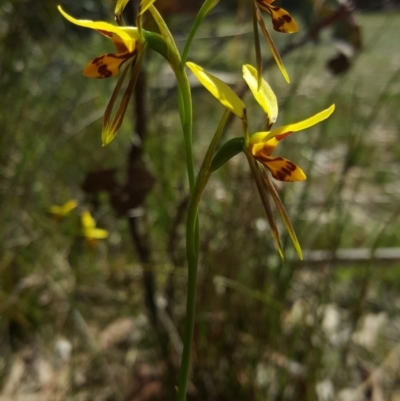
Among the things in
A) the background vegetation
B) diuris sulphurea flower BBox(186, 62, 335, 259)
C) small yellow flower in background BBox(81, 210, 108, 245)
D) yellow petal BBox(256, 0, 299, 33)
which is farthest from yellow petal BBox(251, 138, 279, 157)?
small yellow flower in background BBox(81, 210, 108, 245)

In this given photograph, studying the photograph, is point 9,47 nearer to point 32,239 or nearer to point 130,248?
point 32,239

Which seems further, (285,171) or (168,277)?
(168,277)

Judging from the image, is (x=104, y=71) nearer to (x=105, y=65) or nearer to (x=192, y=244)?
(x=105, y=65)

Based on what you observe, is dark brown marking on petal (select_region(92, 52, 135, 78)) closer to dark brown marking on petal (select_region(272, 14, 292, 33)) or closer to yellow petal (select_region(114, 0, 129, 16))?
yellow petal (select_region(114, 0, 129, 16))

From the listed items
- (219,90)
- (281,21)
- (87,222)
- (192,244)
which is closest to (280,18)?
(281,21)

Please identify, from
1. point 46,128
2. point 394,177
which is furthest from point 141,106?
point 394,177

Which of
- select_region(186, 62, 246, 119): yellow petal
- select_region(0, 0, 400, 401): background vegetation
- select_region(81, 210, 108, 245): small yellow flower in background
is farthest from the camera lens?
select_region(81, 210, 108, 245): small yellow flower in background
